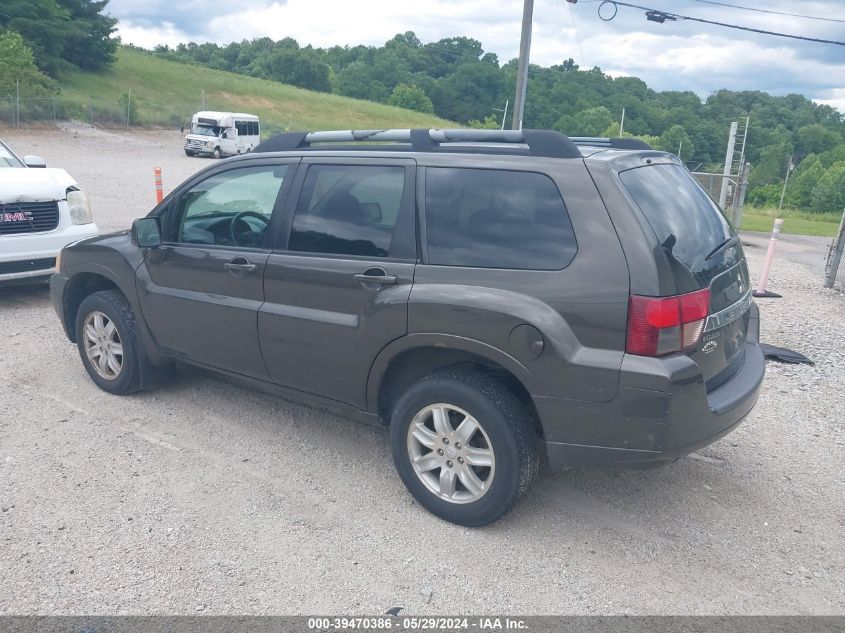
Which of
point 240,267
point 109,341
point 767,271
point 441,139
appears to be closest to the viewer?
point 441,139

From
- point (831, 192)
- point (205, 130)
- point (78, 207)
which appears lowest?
point (831, 192)

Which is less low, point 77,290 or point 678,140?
point 678,140

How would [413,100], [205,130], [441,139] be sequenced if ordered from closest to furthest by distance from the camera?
[441,139], [205,130], [413,100]

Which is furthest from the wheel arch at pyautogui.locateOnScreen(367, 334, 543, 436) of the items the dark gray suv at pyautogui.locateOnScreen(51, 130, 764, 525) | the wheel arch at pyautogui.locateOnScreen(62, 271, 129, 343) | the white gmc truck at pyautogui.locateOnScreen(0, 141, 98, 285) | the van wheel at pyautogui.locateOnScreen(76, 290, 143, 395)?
the white gmc truck at pyautogui.locateOnScreen(0, 141, 98, 285)

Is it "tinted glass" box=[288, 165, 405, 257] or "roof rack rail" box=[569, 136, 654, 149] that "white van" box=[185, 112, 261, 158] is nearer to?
"tinted glass" box=[288, 165, 405, 257]

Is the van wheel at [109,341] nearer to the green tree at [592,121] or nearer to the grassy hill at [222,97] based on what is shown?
the green tree at [592,121]

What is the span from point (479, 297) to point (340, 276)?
0.85 m

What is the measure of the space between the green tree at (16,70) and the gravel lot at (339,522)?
43045mm

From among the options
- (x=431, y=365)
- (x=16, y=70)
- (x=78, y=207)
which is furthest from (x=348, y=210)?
(x=16, y=70)

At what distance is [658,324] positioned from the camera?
119 inches

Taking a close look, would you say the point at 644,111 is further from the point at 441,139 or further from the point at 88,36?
the point at 441,139

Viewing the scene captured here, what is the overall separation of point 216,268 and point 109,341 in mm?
1304

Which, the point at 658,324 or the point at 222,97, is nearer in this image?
the point at 658,324

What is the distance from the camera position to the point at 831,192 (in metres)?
58.2
